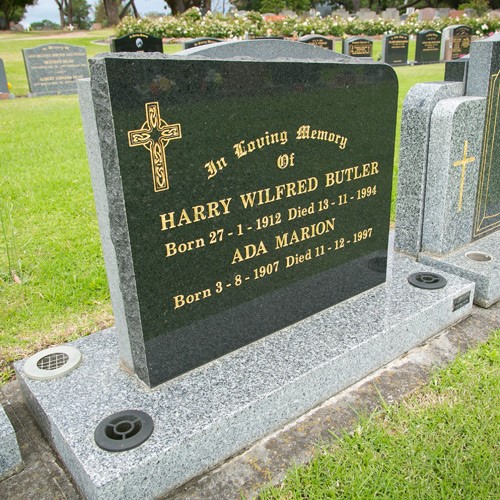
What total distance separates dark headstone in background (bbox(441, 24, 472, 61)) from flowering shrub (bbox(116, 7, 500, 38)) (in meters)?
3.81

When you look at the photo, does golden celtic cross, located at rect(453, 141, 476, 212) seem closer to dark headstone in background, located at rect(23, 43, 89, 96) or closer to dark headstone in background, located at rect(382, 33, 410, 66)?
dark headstone in background, located at rect(23, 43, 89, 96)

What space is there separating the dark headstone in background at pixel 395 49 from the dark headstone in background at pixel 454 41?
1.66m

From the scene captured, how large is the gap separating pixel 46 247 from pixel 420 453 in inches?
132

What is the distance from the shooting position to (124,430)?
204 cm

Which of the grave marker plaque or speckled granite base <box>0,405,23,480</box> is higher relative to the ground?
the grave marker plaque

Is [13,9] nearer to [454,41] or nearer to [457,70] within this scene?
[454,41]

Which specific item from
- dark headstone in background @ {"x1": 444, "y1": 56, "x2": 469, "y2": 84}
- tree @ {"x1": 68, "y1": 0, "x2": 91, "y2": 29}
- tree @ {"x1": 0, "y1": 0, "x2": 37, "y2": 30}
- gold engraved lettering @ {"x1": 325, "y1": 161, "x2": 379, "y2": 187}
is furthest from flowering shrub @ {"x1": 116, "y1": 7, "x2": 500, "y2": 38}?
tree @ {"x1": 68, "y1": 0, "x2": 91, "y2": 29}

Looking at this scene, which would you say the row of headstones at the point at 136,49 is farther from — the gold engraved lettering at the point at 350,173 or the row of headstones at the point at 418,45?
the gold engraved lettering at the point at 350,173

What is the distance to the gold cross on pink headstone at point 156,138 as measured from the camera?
76.3 inches

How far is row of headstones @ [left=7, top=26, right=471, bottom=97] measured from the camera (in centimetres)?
996

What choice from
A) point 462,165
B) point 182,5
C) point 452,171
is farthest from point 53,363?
point 182,5

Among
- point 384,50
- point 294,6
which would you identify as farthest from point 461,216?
point 294,6

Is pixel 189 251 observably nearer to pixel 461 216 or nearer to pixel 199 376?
pixel 199 376

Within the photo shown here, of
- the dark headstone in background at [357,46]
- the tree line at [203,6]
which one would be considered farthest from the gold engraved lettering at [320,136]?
the tree line at [203,6]
